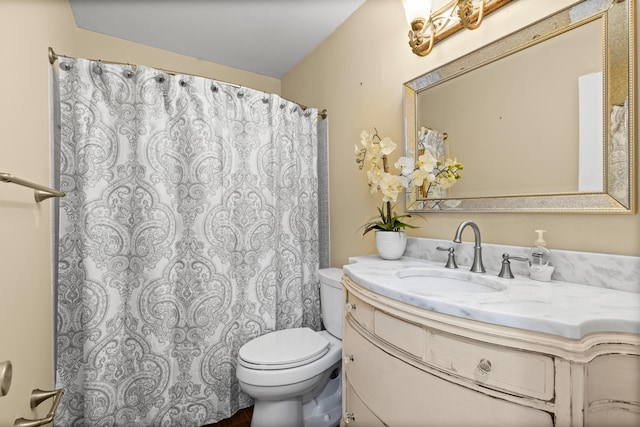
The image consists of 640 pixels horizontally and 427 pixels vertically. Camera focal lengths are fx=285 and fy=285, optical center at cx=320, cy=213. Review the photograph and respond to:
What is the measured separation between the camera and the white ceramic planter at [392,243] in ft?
4.35

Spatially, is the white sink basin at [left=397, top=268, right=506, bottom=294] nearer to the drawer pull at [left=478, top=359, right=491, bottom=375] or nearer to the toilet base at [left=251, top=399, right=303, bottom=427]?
the drawer pull at [left=478, top=359, right=491, bottom=375]

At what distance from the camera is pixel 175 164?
1546 mm

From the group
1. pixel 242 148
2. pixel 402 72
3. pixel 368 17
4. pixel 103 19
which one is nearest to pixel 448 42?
pixel 402 72

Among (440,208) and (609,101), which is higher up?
Result: (609,101)

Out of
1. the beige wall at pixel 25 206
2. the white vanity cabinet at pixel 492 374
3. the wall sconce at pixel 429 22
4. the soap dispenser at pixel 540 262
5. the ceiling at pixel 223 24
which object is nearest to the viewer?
the white vanity cabinet at pixel 492 374

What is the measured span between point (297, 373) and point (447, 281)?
2.58 ft

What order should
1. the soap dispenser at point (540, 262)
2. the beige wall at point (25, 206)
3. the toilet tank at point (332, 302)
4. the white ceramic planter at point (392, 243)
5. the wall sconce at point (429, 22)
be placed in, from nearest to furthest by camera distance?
the beige wall at point (25, 206)
the soap dispenser at point (540, 262)
the wall sconce at point (429, 22)
the white ceramic planter at point (392, 243)
the toilet tank at point (332, 302)

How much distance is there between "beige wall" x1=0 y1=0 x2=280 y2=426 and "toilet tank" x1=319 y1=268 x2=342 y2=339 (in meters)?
1.21

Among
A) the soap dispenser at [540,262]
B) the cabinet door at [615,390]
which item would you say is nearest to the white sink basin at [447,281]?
the soap dispenser at [540,262]

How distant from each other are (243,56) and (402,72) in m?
1.42

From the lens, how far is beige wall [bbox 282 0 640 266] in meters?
0.92

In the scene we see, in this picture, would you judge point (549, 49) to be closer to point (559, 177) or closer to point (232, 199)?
point (559, 177)

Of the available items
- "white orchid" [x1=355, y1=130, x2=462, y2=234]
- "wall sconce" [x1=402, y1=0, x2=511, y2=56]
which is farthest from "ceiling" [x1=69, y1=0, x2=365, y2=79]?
"white orchid" [x1=355, y1=130, x2=462, y2=234]

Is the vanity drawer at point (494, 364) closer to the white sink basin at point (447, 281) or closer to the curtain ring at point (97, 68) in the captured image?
the white sink basin at point (447, 281)
